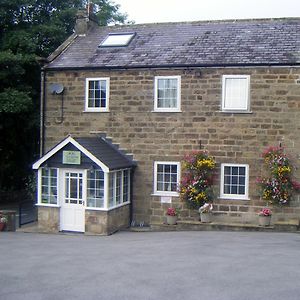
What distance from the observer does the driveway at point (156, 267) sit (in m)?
9.66

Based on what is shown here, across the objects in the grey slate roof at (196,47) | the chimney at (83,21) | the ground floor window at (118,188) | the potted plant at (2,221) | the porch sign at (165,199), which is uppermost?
the chimney at (83,21)

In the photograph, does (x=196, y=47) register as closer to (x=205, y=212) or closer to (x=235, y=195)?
(x=235, y=195)

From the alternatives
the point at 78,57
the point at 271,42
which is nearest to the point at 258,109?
the point at 271,42

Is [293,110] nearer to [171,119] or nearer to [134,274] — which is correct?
[171,119]

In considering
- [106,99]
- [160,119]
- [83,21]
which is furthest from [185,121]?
[83,21]

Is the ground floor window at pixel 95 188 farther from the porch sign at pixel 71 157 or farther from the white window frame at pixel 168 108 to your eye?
the white window frame at pixel 168 108

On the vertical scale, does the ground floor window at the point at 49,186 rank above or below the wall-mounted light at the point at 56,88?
below

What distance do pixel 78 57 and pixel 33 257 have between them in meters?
10.6

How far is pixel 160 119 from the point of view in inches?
781

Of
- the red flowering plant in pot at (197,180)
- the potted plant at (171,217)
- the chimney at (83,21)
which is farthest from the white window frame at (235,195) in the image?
the chimney at (83,21)

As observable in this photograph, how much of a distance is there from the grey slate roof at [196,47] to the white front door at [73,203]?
488 centimetres

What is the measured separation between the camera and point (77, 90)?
68.2ft

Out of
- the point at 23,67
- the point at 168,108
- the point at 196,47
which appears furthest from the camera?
the point at 23,67

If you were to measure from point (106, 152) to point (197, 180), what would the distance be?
3746 millimetres
